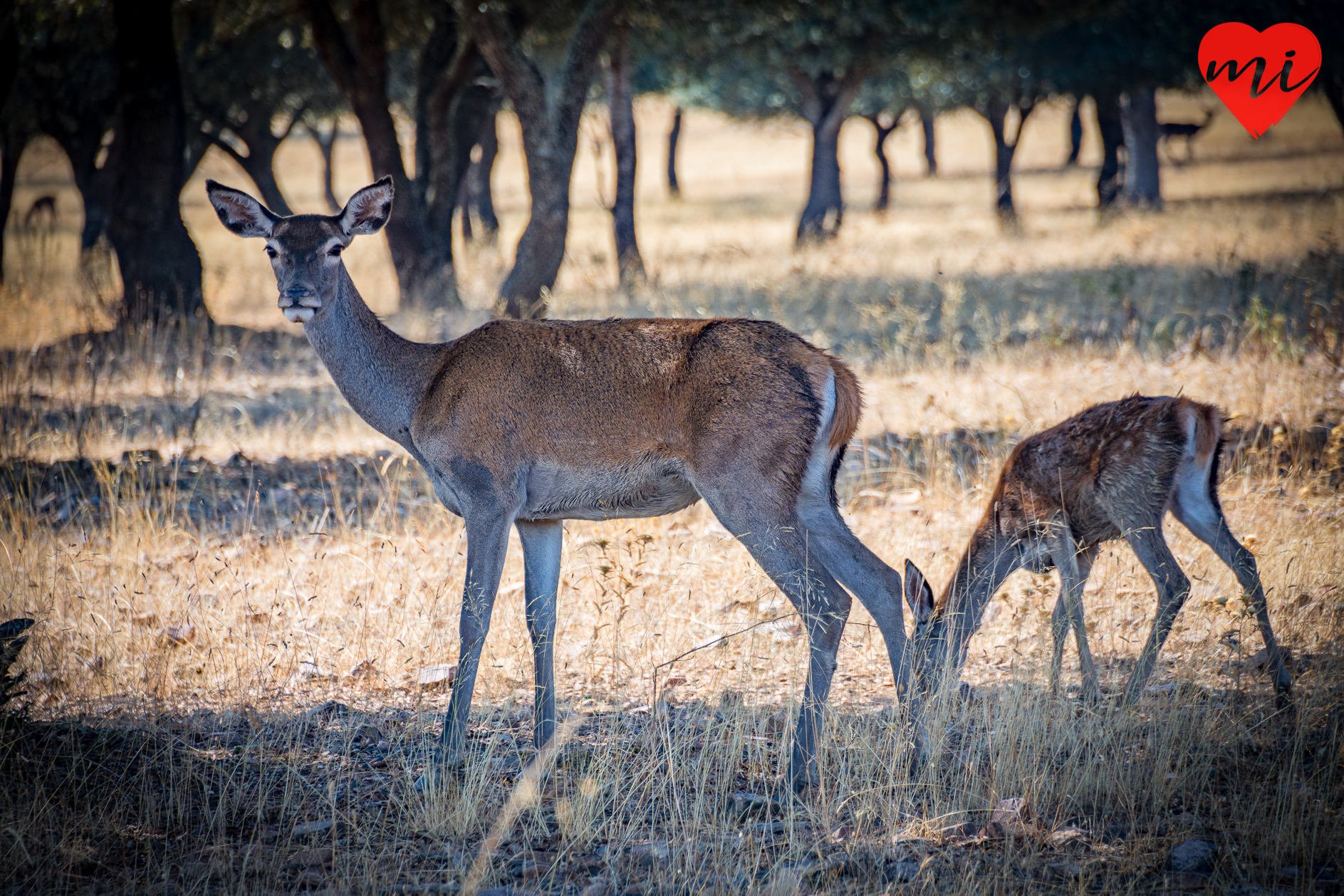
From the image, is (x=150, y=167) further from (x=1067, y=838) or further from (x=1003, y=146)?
(x=1003, y=146)

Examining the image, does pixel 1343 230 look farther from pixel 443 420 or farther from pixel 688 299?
pixel 443 420

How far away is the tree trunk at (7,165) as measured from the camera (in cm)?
1819

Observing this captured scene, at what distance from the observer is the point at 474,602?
15.2 feet

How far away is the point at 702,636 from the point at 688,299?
30.4 feet

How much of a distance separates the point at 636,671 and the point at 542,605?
716mm

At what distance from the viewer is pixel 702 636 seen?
5.67 m

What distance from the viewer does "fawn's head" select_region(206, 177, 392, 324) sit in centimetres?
494

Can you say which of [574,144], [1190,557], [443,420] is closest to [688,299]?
[574,144]

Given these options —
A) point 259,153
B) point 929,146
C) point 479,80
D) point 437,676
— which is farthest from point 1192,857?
point 929,146

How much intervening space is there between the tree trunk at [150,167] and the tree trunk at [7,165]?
570cm

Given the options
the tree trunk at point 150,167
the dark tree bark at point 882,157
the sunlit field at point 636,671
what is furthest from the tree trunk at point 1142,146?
the tree trunk at point 150,167

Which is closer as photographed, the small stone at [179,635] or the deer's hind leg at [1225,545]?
the deer's hind leg at [1225,545]

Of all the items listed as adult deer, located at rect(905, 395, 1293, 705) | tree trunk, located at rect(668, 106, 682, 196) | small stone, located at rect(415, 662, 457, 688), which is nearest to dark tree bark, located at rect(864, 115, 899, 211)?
tree trunk, located at rect(668, 106, 682, 196)

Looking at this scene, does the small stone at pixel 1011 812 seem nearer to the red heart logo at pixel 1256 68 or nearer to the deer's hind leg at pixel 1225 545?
the deer's hind leg at pixel 1225 545
